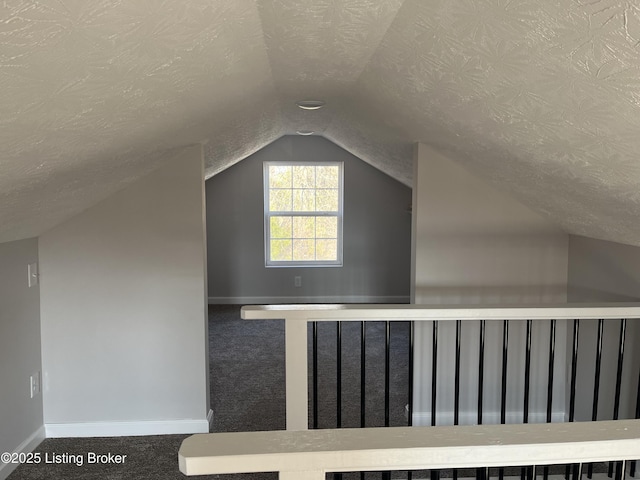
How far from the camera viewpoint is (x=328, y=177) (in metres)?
6.28

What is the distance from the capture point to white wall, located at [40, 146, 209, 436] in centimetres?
278

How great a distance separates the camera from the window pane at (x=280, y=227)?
6.28 m

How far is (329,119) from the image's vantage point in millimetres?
3662

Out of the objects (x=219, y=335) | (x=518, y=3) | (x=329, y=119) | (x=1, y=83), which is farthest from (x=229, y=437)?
(x=219, y=335)

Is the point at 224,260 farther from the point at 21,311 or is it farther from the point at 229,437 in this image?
the point at 229,437

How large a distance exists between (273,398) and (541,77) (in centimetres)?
288

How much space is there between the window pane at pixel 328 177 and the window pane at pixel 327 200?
9 cm

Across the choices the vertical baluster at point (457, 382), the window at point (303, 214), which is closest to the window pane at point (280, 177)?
the window at point (303, 214)

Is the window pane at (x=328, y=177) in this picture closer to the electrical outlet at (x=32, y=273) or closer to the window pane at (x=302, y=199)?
the window pane at (x=302, y=199)

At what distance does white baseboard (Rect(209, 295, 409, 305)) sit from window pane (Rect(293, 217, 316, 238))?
84cm

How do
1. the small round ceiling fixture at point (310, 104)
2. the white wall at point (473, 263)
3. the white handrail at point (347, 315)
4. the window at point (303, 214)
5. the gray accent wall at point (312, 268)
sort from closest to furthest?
the white handrail at point (347, 315)
the small round ceiling fixture at point (310, 104)
the white wall at point (473, 263)
the gray accent wall at point (312, 268)
the window at point (303, 214)

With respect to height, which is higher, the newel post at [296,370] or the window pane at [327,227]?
the window pane at [327,227]

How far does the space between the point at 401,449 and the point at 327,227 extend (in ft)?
18.4

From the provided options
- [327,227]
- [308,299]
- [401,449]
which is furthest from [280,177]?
[401,449]
